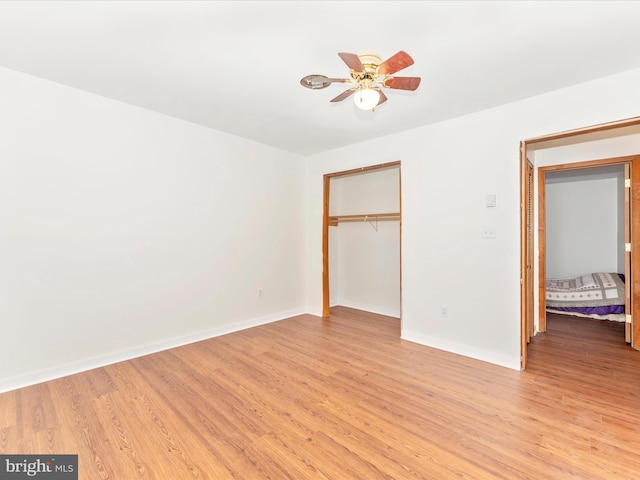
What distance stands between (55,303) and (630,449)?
174 inches

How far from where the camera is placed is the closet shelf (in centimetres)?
479

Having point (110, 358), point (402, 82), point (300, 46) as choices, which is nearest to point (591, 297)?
point (402, 82)

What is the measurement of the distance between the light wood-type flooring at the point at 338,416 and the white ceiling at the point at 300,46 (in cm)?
262

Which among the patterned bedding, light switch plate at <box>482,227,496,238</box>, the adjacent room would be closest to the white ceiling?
the adjacent room

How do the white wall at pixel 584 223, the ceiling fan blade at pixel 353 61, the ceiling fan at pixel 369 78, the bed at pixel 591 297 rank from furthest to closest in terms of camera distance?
the white wall at pixel 584 223
the bed at pixel 591 297
the ceiling fan at pixel 369 78
the ceiling fan blade at pixel 353 61

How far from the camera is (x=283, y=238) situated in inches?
188

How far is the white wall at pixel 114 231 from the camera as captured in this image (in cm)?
261

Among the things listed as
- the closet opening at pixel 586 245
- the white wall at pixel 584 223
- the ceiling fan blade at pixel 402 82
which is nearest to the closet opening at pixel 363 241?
the closet opening at pixel 586 245

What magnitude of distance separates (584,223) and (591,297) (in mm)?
1682

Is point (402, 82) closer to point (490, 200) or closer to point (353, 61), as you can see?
point (353, 61)

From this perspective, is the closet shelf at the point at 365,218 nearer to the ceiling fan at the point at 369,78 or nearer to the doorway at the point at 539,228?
the doorway at the point at 539,228

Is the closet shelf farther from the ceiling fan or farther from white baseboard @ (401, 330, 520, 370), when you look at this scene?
the ceiling fan

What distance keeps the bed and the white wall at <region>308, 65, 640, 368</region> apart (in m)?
2.81

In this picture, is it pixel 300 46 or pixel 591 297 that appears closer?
pixel 300 46
